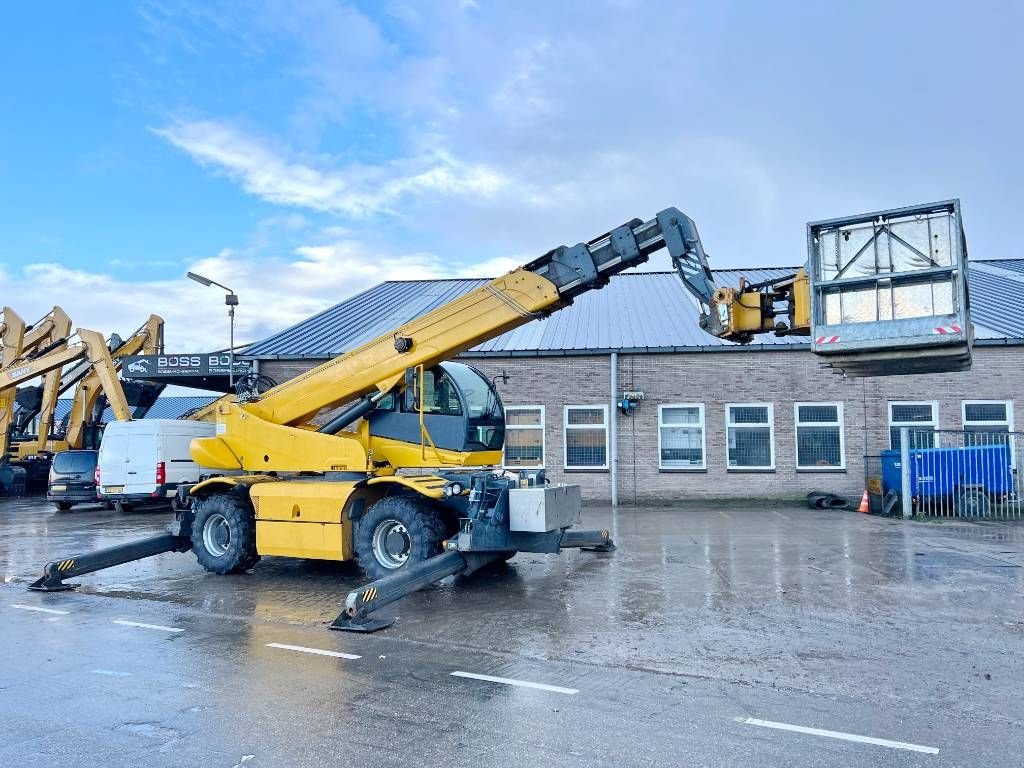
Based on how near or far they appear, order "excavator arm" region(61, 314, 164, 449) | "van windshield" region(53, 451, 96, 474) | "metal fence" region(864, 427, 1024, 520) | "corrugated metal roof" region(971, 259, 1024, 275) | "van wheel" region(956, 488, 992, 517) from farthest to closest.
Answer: "corrugated metal roof" region(971, 259, 1024, 275) → "excavator arm" region(61, 314, 164, 449) → "van windshield" region(53, 451, 96, 474) → "metal fence" region(864, 427, 1024, 520) → "van wheel" region(956, 488, 992, 517)

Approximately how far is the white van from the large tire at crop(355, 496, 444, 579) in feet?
38.9

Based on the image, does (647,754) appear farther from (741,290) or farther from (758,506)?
(758,506)

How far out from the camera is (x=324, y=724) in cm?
520

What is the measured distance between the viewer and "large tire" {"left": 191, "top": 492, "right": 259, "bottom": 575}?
36.0 ft

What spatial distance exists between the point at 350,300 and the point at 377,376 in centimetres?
1885

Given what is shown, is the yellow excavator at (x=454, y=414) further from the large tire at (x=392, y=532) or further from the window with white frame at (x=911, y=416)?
the window with white frame at (x=911, y=416)

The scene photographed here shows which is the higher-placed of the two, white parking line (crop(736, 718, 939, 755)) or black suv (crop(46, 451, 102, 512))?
black suv (crop(46, 451, 102, 512))

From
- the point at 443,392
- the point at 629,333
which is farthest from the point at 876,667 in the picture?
the point at 629,333

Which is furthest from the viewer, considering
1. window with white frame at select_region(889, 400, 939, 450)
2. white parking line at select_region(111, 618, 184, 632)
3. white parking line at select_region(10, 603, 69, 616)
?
window with white frame at select_region(889, 400, 939, 450)

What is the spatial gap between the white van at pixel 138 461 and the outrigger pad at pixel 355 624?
45.0 ft

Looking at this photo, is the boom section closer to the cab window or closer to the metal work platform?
the cab window

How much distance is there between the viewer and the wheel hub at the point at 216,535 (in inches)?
445

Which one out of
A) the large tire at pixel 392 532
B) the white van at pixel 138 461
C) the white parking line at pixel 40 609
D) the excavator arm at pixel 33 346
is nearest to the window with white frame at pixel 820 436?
the large tire at pixel 392 532

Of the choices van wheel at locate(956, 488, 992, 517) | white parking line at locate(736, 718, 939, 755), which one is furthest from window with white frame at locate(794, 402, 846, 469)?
white parking line at locate(736, 718, 939, 755)
